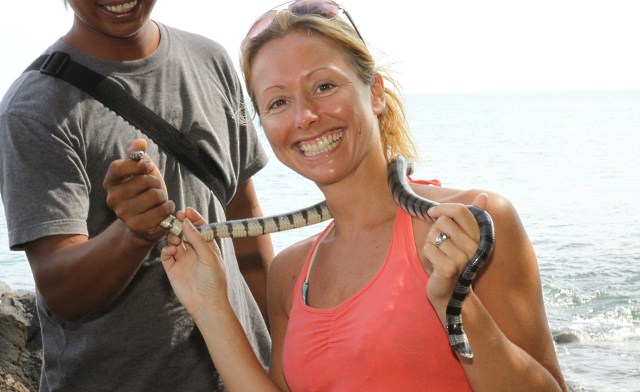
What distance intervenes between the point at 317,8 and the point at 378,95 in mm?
475

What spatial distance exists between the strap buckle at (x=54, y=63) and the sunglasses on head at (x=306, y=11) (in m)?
0.96

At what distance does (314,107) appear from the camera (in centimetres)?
353

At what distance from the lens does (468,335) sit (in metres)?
2.91

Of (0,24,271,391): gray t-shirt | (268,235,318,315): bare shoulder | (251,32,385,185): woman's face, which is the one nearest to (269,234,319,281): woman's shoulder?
(268,235,318,315): bare shoulder

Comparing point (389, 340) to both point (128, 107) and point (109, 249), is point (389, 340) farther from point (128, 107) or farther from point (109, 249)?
point (128, 107)

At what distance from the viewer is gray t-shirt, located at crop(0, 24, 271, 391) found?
153 inches

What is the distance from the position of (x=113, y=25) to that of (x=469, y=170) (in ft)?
113

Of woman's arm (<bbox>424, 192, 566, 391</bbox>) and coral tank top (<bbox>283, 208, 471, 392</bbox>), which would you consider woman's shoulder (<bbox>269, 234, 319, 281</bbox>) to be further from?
woman's arm (<bbox>424, 192, 566, 391</bbox>)

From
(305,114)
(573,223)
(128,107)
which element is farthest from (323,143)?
(573,223)

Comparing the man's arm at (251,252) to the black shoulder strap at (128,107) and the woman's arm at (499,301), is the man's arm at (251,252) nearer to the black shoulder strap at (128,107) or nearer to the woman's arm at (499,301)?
the black shoulder strap at (128,107)

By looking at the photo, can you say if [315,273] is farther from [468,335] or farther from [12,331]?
[12,331]

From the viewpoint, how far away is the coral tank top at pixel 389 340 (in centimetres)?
311

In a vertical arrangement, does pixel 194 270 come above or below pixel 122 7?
below

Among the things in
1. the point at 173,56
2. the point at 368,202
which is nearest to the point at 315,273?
the point at 368,202
